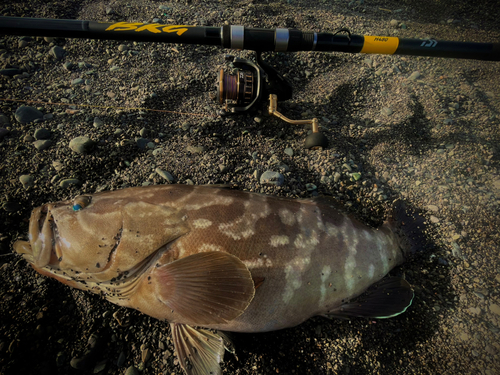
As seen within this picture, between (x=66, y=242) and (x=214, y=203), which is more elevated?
(x=214, y=203)

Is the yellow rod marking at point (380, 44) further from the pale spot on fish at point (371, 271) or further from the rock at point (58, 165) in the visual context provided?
the rock at point (58, 165)

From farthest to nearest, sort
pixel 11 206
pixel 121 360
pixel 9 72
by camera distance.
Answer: pixel 9 72
pixel 11 206
pixel 121 360

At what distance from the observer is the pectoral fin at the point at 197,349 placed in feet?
6.27

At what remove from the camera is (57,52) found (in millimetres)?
3408

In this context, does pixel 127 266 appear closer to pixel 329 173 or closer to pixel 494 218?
pixel 329 173

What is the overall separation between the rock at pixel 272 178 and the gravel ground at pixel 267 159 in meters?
0.06

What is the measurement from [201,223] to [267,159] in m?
1.18

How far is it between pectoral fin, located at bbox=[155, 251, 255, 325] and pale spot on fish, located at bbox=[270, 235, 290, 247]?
13.2 inches

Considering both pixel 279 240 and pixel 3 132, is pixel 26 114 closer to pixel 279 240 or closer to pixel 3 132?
pixel 3 132

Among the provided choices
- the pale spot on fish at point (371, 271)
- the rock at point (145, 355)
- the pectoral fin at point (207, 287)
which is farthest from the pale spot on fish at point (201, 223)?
the pale spot on fish at point (371, 271)

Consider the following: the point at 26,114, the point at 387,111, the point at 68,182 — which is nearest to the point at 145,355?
the point at 68,182

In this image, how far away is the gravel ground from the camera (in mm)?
2074

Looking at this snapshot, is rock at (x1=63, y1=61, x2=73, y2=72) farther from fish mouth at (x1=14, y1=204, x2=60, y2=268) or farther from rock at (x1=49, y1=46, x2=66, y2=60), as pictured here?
fish mouth at (x1=14, y1=204, x2=60, y2=268)

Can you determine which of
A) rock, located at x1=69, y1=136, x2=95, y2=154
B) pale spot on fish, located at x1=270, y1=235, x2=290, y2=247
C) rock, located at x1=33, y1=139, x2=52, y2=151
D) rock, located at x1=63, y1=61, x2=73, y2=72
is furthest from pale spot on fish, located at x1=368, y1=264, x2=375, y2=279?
rock, located at x1=63, y1=61, x2=73, y2=72
